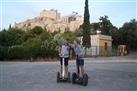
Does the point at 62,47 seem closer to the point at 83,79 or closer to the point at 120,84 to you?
the point at 83,79

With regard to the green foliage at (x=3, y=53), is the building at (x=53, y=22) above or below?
above

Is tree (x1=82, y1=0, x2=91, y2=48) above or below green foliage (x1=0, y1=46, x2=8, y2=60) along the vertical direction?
above

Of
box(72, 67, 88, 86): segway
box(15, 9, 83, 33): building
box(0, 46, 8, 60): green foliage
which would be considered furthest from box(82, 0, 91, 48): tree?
box(15, 9, 83, 33): building

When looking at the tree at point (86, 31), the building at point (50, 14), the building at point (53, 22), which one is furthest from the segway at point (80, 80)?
the building at point (50, 14)

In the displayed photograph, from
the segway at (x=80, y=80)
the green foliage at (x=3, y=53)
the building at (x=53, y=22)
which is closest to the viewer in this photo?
the segway at (x=80, y=80)

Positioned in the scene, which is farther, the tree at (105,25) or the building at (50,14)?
the building at (50,14)

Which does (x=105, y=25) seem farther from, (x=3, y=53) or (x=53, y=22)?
(x=53, y=22)

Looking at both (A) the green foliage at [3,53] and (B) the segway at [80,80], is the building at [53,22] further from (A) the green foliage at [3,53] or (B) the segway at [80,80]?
(B) the segway at [80,80]

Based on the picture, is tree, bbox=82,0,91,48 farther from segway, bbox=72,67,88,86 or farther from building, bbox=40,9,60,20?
building, bbox=40,9,60,20

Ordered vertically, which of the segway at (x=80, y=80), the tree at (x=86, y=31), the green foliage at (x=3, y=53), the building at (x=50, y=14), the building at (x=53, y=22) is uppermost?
the building at (x=50, y=14)

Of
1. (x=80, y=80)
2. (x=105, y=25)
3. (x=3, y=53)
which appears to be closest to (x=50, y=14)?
(x=105, y=25)

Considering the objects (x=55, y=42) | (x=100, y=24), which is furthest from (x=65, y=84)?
(x=100, y=24)

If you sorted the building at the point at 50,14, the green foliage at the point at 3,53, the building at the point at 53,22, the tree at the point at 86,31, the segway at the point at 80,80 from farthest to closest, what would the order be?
1. the building at the point at 50,14
2. the building at the point at 53,22
3. the tree at the point at 86,31
4. the green foliage at the point at 3,53
5. the segway at the point at 80,80

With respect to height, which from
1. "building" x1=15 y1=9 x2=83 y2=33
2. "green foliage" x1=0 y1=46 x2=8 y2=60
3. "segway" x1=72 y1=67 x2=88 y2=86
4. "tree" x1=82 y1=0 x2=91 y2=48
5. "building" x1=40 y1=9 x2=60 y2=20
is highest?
"building" x1=40 y1=9 x2=60 y2=20
